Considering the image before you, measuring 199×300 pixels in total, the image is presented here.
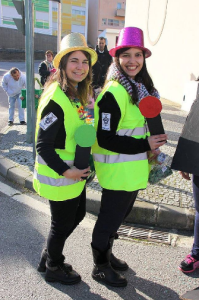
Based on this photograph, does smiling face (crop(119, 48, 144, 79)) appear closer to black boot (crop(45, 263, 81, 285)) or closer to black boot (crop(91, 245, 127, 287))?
black boot (crop(91, 245, 127, 287))

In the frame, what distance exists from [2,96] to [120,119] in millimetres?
9903

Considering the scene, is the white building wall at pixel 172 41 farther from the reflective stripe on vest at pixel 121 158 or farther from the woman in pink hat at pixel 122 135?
the reflective stripe on vest at pixel 121 158

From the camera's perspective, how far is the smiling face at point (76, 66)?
1.86m

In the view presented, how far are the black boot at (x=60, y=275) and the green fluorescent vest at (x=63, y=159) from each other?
0.67 metres

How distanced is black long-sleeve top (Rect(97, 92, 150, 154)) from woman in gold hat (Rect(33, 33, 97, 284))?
20 centimetres

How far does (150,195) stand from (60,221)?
5.66ft

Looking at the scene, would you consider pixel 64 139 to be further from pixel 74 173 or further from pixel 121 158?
pixel 121 158

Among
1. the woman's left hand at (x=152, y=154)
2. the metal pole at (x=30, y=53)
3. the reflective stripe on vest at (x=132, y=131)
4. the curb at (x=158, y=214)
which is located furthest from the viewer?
the metal pole at (x=30, y=53)

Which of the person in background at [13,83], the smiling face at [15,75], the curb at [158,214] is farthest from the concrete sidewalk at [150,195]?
the smiling face at [15,75]

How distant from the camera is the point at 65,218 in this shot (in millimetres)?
2000

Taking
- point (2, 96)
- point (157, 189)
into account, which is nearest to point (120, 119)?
point (157, 189)

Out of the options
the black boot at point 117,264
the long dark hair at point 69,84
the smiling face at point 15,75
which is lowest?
the black boot at point 117,264

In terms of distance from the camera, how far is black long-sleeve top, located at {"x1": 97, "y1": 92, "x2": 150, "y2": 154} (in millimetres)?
1773

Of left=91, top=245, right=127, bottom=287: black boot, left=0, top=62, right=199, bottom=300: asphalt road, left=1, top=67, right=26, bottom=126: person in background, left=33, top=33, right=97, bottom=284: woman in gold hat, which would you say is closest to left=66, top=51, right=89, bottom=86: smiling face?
left=33, top=33, right=97, bottom=284: woman in gold hat
